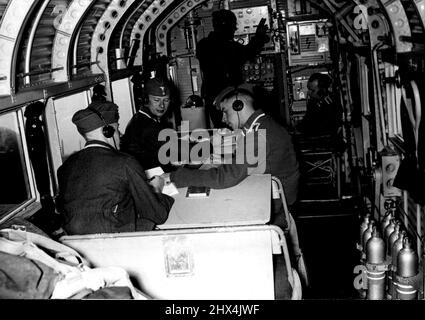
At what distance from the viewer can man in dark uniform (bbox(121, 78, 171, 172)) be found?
5625 millimetres

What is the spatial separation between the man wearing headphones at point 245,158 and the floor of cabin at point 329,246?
1.19 m

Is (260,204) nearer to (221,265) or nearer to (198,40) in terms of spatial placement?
(221,265)

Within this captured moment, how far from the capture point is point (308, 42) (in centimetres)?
984

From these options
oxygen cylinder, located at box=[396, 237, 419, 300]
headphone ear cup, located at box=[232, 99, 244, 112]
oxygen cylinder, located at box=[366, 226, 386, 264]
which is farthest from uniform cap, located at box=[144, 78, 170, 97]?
oxygen cylinder, located at box=[396, 237, 419, 300]

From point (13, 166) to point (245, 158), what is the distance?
215 centimetres

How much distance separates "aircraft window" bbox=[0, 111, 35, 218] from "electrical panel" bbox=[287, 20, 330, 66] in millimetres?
6911

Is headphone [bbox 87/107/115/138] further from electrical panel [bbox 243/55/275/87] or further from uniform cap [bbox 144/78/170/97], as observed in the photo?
electrical panel [bbox 243/55/275/87]

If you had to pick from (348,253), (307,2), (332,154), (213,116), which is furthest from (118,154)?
(307,2)

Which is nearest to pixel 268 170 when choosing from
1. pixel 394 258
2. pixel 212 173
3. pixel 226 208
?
pixel 212 173

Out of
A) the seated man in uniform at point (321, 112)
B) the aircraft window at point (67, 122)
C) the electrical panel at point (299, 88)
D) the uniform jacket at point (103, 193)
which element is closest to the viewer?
the uniform jacket at point (103, 193)

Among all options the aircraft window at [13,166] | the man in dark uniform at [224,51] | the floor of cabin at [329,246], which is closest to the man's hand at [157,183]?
the aircraft window at [13,166]

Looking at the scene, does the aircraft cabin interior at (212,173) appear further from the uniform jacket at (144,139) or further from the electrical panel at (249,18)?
the electrical panel at (249,18)

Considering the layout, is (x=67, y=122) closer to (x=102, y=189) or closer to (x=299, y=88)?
(x=102, y=189)

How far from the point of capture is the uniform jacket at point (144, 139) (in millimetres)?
5621
